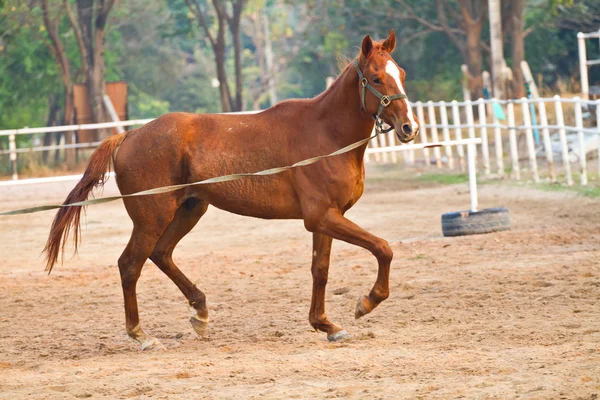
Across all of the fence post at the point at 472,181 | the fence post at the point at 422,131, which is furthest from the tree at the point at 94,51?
the fence post at the point at 472,181

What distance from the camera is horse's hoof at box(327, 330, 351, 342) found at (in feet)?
23.9

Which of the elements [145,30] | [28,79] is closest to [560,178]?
[28,79]

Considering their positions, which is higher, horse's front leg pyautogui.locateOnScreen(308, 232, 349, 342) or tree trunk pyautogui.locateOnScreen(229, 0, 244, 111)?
tree trunk pyautogui.locateOnScreen(229, 0, 244, 111)

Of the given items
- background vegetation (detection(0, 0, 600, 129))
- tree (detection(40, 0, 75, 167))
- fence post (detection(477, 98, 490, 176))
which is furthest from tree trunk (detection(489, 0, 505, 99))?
tree (detection(40, 0, 75, 167))

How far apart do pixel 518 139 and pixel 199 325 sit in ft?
63.8

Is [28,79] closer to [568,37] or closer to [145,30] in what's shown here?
[145,30]

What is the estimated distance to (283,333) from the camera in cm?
767

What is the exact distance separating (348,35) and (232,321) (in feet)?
126

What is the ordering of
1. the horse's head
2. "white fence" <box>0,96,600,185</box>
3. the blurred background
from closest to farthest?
1. the horse's head
2. "white fence" <box>0,96,600,185</box>
3. the blurred background

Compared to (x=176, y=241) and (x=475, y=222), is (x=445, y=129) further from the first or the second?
(x=176, y=241)

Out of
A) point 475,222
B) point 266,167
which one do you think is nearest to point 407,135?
point 266,167

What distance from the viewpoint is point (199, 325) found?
25.5 ft

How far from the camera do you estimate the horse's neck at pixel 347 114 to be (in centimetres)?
744

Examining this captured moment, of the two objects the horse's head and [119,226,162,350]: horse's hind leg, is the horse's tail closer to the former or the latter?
[119,226,162,350]: horse's hind leg
